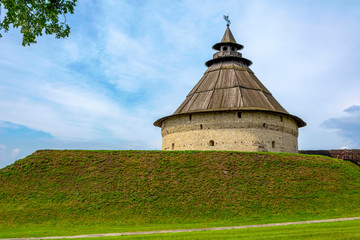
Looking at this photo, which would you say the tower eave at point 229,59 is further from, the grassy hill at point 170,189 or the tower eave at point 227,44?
the grassy hill at point 170,189

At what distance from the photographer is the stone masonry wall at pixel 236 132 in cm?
2803

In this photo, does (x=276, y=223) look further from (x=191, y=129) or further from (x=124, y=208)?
(x=191, y=129)

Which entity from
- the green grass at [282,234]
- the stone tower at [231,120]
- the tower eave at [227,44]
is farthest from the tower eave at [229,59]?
the green grass at [282,234]

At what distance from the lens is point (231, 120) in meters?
28.4

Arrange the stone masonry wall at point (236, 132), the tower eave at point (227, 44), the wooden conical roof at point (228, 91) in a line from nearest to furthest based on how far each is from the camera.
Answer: the stone masonry wall at point (236, 132), the wooden conical roof at point (228, 91), the tower eave at point (227, 44)

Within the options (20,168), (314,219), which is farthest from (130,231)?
(20,168)

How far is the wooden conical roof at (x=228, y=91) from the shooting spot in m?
29.4

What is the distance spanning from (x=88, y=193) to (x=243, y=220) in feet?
28.1

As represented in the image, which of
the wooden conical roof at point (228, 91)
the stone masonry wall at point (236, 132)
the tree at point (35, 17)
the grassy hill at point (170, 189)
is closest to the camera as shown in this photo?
the tree at point (35, 17)

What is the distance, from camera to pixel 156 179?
19.8 m

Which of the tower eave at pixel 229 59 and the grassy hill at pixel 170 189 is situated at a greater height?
the tower eave at pixel 229 59

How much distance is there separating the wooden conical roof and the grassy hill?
7.07 metres

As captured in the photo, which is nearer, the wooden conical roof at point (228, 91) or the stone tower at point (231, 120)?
the stone tower at point (231, 120)

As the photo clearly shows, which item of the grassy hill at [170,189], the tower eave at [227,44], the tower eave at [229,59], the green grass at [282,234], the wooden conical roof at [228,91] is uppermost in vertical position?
the tower eave at [227,44]
